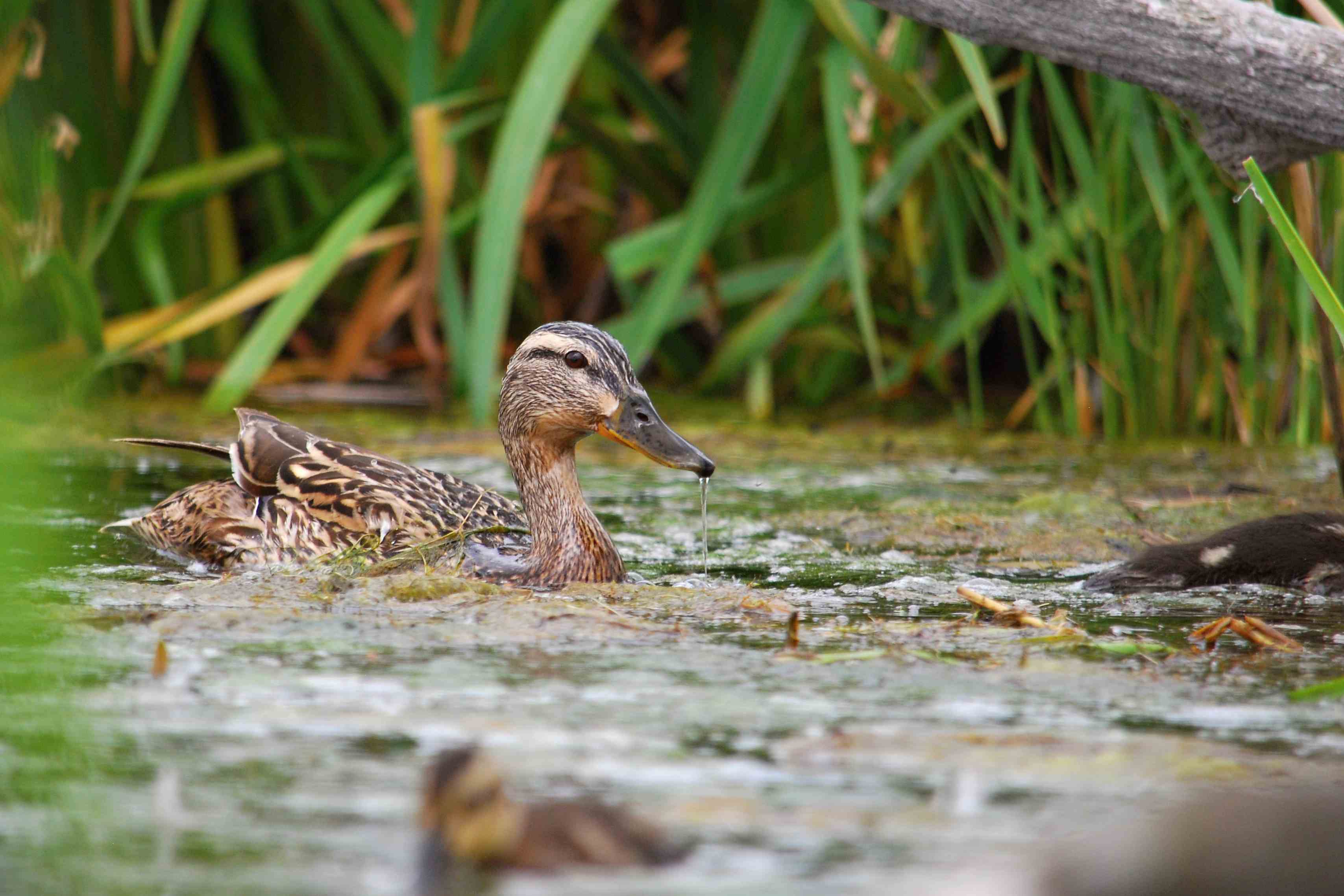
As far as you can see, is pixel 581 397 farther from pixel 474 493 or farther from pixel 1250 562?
pixel 1250 562

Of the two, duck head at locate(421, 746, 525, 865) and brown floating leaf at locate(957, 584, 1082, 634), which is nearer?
duck head at locate(421, 746, 525, 865)

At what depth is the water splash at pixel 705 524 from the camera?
13.7 ft

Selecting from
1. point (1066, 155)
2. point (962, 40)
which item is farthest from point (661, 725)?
point (1066, 155)

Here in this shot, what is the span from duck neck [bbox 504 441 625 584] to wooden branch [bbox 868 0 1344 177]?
1448 millimetres

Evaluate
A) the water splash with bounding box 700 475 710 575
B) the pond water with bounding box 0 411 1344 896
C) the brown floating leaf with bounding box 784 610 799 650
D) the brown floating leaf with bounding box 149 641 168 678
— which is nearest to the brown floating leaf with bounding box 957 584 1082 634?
the pond water with bounding box 0 411 1344 896

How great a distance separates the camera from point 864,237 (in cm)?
687

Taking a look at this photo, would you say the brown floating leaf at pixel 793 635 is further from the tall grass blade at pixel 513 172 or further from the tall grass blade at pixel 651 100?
the tall grass blade at pixel 651 100

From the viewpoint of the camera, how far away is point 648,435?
428 centimetres

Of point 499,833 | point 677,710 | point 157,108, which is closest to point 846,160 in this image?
point 157,108

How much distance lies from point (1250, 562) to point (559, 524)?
1673 millimetres

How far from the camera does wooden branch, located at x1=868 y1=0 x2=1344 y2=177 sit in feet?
11.3

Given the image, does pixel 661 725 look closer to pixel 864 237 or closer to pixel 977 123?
pixel 977 123

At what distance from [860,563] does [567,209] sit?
4197mm

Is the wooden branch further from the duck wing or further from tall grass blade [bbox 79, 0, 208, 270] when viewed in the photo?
tall grass blade [bbox 79, 0, 208, 270]
